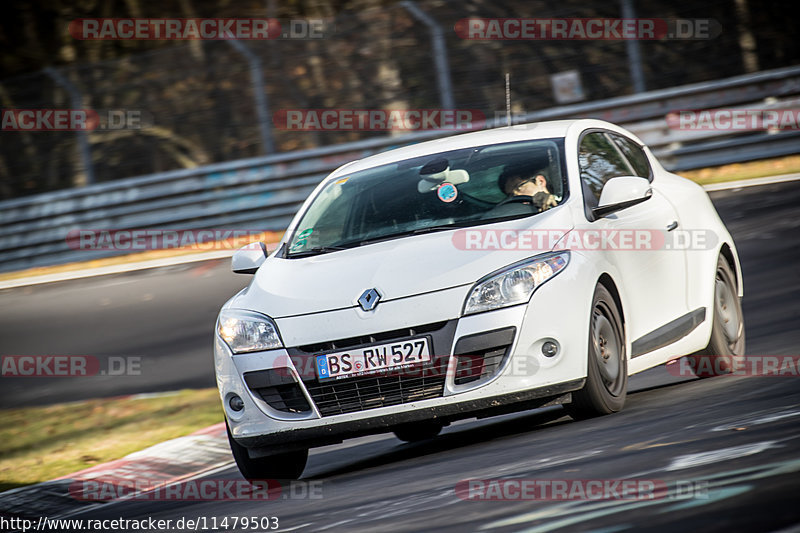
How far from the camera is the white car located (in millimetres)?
6172

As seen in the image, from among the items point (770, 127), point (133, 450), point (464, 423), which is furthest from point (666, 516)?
point (770, 127)

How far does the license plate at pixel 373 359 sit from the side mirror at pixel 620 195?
134 cm

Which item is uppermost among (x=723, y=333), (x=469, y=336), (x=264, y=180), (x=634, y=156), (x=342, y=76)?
(x=342, y=76)

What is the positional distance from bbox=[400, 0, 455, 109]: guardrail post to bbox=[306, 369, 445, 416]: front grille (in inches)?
500

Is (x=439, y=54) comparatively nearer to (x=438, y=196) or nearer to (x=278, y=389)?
(x=438, y=196)

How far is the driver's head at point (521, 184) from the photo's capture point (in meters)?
7.02

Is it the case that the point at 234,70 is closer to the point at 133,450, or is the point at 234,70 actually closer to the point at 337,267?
the point at 133,450

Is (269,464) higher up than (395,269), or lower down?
lower down

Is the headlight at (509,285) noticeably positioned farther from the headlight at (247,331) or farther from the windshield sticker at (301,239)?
the windshield sticker at (301,239)

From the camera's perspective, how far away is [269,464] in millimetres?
6875

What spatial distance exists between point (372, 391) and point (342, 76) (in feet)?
47.4

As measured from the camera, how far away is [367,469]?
691cm

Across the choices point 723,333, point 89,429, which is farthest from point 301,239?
point 89,429

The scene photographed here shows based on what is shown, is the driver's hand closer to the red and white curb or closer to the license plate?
the license plate
